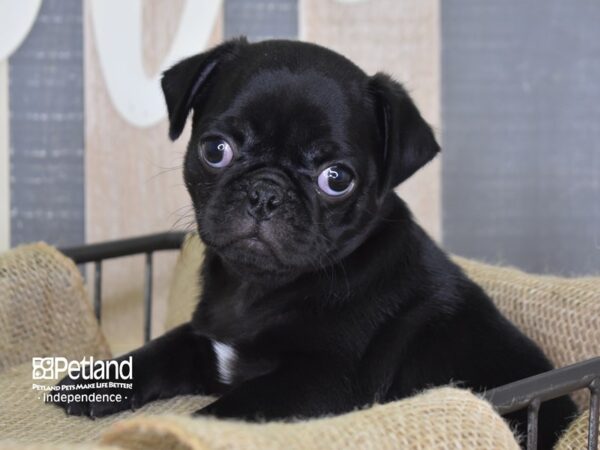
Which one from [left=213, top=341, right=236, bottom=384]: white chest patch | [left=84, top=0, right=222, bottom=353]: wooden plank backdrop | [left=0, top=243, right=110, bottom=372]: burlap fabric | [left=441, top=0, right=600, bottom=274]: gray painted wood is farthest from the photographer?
[left=441, top=0, right=600, bottom=274]: gray painted wood

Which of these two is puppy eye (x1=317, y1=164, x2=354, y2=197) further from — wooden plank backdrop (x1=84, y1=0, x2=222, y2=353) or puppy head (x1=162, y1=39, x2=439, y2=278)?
wooden plank backdrop (x1=84, y1=0, x2=222, y2=353)

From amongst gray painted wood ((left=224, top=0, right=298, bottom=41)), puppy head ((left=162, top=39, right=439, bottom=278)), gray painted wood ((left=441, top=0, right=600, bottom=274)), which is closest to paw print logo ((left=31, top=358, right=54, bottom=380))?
puppy head ((left=162, top=39, right=439, bottom=278))

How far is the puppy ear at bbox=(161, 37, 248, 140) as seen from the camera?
1667mm

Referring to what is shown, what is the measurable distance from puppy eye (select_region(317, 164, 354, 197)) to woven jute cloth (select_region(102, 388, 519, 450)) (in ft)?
1.42

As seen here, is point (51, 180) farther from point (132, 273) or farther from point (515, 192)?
point (515, 192)

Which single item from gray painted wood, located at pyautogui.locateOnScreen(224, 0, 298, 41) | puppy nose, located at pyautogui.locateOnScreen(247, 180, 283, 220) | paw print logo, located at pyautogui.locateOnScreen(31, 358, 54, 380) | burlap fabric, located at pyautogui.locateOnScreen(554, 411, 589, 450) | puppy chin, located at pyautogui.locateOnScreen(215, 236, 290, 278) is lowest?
paw print logo, located at pyautogui.locateOnScreen(31, 358, 54, 380)

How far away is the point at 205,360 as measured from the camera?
1.74 meters

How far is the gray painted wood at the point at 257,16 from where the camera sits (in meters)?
2.64

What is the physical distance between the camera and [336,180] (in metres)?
1.55

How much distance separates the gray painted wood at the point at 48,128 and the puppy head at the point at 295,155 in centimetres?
106

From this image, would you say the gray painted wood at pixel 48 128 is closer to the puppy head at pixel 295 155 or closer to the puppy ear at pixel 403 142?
the puppy head at pixel 295 155

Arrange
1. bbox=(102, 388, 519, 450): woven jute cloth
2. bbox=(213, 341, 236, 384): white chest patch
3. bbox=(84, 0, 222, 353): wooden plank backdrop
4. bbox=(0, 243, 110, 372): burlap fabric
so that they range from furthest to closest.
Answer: bbox=(84, 0, 222, 353): wooden plank backdrop → bbox=(0, 243, 110, 372): burlap fabric → bbox=(213, 341, 236, 384): white chest patch → bbox=(102, 388, 519, 450): woven jute cloth

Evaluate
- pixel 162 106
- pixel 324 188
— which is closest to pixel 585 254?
pixel 162 106

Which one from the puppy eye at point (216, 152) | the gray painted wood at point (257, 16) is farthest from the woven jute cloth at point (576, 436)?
the gray painted wood at point (257, 16)
